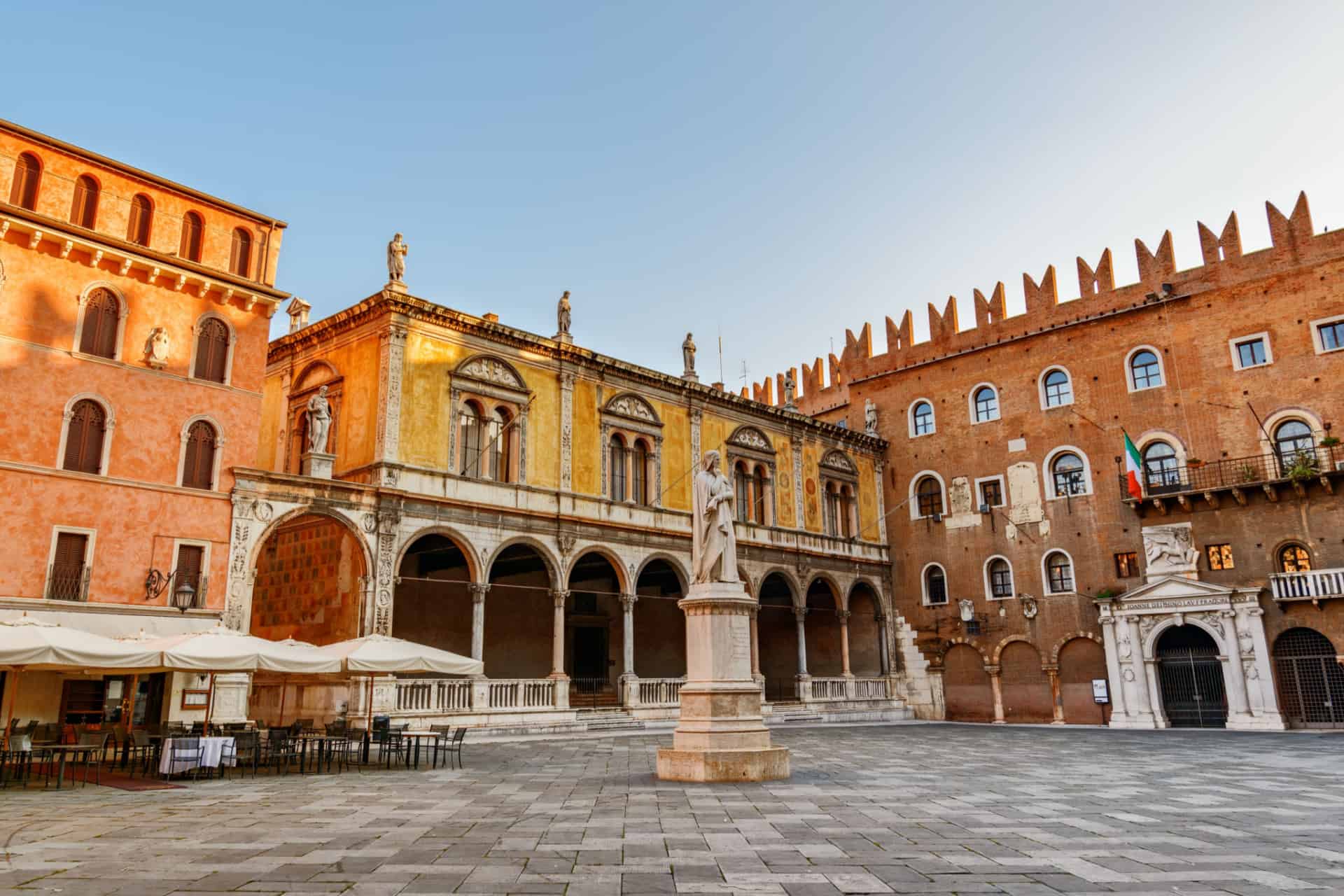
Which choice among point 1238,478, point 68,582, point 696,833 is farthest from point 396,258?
point 1238,478

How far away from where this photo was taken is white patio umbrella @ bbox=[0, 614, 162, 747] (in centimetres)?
1067

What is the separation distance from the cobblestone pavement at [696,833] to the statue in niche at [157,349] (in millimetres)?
8678

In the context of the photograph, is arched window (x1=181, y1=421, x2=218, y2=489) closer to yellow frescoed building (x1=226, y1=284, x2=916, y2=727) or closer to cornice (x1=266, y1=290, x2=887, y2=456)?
yellow frescoed building (x1=226, y1=284, x2=916, y2=727)

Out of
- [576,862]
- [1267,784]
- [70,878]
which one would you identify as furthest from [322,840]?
[1267,784]

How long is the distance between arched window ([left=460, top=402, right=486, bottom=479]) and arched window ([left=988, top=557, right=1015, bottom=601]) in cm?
1762

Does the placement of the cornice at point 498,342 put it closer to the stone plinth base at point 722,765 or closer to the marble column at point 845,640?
the marble column at point 845,640

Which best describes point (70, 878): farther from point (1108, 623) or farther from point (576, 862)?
point (1108, 623)

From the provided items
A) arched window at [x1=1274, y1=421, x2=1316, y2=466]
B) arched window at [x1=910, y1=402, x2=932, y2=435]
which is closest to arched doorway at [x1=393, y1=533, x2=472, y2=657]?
arched window at [x1=910, y1=402, x2=932, y2=435]

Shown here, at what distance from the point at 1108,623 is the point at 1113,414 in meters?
6.42

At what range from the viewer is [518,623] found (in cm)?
2616

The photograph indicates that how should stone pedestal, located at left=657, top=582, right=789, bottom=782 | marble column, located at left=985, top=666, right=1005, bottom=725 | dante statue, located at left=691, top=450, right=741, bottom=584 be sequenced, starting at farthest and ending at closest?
marble column, located at left=985, top=666, right=1005, bottom=725 → dante statue, located at left=691, top=450, right=741, bottom=584 → stone pedestal, located at left=657, top=582, right=789, bottom=782

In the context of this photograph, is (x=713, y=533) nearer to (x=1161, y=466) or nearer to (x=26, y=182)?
(x=26, y=182)

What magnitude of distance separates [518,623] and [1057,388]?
18.7 m

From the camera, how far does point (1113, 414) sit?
28.5 m
